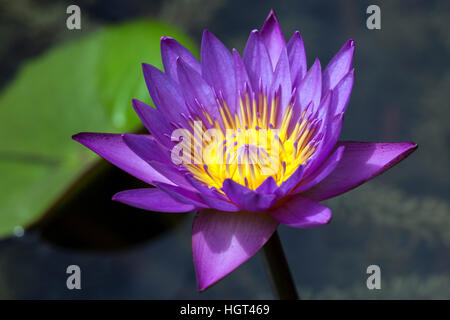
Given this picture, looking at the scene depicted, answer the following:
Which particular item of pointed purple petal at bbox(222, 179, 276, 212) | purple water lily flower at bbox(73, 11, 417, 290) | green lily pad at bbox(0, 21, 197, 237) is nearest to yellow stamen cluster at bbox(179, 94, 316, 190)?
purple water lily flower at bbox(73, 11, 417, 290)

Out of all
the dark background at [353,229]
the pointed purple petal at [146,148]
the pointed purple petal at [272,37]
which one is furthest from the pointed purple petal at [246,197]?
the dark background at [353,229]

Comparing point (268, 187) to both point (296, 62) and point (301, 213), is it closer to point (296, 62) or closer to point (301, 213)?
point (301, 213)

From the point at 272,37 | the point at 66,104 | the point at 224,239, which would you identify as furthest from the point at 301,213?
the point at 66,104

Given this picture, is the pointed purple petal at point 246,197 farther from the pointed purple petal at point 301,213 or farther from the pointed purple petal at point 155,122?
the pointed purple petal at point 155,122

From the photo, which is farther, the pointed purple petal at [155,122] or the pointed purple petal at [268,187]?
the pointed purple petal at [155,122]
